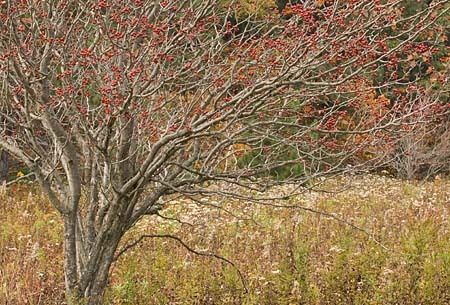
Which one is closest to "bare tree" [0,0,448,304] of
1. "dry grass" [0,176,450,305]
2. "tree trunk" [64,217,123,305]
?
"tree trunk" [64,217,123,305]

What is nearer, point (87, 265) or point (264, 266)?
point (87, 265)

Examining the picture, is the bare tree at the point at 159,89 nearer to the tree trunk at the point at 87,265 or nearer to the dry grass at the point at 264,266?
the tree trunk at the point at 87,265

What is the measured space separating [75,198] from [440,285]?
10.0 feet

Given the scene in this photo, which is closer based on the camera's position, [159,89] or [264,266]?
[159,89]

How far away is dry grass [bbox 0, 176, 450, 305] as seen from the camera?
A: 5080 millimetres

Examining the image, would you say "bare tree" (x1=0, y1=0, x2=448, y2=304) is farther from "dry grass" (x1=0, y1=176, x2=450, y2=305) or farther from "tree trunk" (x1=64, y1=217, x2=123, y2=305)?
"dry grass" (x1=0, y1=176, x2=450, y2=305)

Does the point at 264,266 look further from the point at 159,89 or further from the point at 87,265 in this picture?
the point at 159,89

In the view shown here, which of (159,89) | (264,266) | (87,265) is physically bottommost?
(264,266)

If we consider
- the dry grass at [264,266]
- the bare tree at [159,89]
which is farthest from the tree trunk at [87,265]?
the dry grass at [264,266]

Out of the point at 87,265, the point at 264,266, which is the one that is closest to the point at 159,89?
the point at 87,265

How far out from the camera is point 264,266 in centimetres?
565

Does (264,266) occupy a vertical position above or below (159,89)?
below

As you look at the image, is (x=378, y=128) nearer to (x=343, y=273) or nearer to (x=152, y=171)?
(x=152, y=171)

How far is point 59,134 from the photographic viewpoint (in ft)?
13.8
